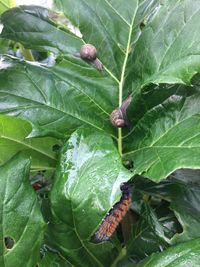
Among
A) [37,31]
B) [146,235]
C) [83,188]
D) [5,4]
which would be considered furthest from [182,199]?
[5,4]

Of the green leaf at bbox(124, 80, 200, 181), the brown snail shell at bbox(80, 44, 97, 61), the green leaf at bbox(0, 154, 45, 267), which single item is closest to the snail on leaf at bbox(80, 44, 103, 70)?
the brown snail shell at bbox(80, 44, 97, 61)

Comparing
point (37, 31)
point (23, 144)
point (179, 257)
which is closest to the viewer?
point (179, 257)

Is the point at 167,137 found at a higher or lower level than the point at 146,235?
higher

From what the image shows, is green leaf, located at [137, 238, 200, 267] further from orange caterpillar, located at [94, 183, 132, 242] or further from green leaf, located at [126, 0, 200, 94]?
green leaf, located at [126, 0, 200, 94]

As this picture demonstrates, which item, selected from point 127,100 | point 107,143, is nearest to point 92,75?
point 127,100

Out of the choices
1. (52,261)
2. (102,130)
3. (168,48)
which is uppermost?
(168,48)

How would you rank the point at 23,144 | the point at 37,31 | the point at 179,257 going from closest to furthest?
1. the point at 179,257
2. the point at 23,144
3. the point at 37,31

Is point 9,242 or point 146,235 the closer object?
point 9,242

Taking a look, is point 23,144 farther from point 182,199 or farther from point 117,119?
point 182,199
